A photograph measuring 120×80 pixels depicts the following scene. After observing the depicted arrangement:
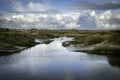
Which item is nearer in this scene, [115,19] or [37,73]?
[37,73]

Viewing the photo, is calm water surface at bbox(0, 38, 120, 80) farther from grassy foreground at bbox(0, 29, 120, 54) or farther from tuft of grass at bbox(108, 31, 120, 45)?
tuft of grass at bbox(108, 31, 120, 45)

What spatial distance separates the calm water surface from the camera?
446 inches

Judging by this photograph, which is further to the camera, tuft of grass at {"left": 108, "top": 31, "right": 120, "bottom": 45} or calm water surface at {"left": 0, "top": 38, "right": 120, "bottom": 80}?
tuft of grass at {"left": 108, "top": 31, "right": 120, "bottom": 45}

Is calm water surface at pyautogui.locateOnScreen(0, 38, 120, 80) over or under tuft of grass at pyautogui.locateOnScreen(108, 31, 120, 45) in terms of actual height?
under

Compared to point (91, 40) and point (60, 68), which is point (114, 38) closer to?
point (91, 40)

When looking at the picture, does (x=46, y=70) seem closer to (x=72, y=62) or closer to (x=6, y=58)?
(x=72, y=62)

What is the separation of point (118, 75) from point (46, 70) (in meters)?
3.40

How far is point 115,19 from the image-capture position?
1669cm

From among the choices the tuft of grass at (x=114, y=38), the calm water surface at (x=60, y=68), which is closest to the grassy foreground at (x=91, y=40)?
the tuft of grass at (x=114, y=38)

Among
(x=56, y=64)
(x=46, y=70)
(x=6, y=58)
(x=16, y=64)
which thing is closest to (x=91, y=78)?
(x=46, y=70)

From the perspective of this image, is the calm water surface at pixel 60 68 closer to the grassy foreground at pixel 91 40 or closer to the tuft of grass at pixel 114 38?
the grassy foreground at pixel 91 40

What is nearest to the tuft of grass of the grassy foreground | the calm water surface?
the grassy foreground

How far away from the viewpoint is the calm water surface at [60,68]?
11.3 metres

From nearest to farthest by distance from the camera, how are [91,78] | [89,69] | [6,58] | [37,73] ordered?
[91,78] → [37,73] → [89,69] → [6,58]
